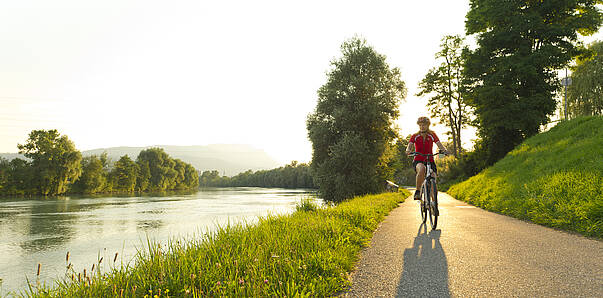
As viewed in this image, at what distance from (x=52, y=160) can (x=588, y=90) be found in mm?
74733

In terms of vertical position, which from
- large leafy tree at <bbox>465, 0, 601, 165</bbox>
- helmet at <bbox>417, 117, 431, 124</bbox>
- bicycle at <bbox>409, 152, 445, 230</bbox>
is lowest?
bicycle at <bbox>409, 152, 445, 230</bbox>

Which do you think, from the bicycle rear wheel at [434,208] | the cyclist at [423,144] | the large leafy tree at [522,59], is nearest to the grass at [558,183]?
the bicycle rear wheel at [434,208]

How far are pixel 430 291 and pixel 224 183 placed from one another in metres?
153

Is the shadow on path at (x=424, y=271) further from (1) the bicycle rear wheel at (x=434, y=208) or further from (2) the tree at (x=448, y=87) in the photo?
(2) the tree at (x=448, y=87)

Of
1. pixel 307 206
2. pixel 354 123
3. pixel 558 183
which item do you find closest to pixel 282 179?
pixel 354 123

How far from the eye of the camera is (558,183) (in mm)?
7410

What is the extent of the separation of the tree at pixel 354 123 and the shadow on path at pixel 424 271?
1535 cm

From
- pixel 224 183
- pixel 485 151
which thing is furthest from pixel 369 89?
pixel 224 183

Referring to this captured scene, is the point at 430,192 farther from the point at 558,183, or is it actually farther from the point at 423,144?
the point at 558,183

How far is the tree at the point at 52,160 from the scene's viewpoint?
50531 millimetres

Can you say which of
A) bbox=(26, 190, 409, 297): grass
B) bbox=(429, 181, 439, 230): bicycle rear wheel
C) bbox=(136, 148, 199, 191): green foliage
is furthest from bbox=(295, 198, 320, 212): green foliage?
bbox=(136, 148, 199, 191): green foliage

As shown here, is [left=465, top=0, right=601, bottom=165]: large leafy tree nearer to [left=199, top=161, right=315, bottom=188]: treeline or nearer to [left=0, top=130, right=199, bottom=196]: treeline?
[left=199, top=161, right=315, bottom=188]: treeline

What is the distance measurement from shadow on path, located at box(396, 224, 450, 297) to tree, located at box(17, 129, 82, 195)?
2441 inches

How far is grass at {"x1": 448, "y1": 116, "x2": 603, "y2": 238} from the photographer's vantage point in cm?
585
